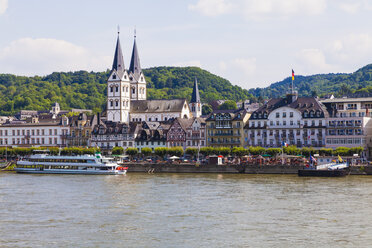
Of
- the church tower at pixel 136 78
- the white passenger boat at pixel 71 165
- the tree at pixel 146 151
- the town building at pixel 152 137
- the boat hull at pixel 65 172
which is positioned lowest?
the boat hull at pixel 65 172

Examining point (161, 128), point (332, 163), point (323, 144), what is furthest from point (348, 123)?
point (161, 128)

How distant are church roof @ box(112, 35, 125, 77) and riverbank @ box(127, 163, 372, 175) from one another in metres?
55.5

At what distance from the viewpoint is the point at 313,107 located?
121562 millimetres

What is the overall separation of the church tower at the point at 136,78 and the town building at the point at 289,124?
173ft

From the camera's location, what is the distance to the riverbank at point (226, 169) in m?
97.6

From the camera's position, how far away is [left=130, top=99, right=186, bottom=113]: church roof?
164m

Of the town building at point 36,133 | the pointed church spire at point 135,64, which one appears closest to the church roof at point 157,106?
the pointed church spire at point 135,64

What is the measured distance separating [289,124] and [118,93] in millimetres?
54750

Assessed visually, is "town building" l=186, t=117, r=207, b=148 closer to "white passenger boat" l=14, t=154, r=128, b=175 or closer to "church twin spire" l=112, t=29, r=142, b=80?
"white passenger boat" l=14, t=154, r=128, b=175

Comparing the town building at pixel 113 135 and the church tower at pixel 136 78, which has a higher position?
the church tower at pixel 136 78

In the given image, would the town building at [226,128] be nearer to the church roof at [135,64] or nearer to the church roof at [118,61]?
the church roof at [118,61]

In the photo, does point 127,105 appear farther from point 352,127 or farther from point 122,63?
point 352,127

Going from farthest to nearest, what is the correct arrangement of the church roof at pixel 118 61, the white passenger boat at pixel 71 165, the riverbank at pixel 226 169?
the church roof at pixel 118 61 < the white passenger boat at pixel 71 165 < the riverbank at pixel 226 169

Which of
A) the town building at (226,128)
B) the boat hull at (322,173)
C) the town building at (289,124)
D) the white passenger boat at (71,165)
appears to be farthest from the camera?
the town building at (226,128)
